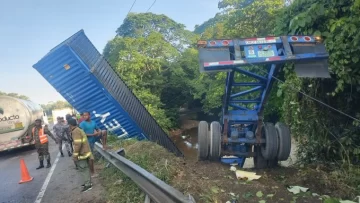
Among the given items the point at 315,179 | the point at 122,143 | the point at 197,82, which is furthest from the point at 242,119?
the point at 197,82

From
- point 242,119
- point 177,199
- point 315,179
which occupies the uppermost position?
point 242,119

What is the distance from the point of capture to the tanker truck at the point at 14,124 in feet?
44.5

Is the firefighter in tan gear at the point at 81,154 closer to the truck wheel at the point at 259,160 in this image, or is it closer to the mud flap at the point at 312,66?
the truck wheel at the point at 259,160

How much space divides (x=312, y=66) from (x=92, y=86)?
6.28 metres

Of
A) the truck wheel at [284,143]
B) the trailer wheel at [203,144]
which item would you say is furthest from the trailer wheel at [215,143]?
the truck wheel at [284,143]

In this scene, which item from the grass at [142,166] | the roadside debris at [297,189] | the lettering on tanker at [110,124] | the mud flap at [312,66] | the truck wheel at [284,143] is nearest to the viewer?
the roadside debris at [297,189]

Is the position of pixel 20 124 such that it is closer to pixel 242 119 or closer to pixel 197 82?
pixel 242 119

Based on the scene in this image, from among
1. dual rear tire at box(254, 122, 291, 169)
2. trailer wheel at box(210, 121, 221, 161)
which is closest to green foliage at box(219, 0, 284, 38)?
dual rear tire at box(254, 122, 291, 169)

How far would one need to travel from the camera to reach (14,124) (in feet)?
45.1

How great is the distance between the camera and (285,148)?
18.8ft

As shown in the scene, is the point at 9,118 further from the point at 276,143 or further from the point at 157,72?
the point at 276,143

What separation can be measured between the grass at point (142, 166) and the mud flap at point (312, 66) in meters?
2.57

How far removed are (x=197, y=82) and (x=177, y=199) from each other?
2041cm

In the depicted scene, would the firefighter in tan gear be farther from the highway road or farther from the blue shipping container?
the blue shipping container
